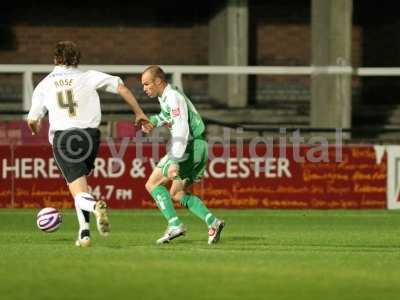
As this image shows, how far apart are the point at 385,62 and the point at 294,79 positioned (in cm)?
232

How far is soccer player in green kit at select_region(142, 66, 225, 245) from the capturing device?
1268 centimetres

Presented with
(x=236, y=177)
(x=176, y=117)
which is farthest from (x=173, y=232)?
(x=236, y=177)

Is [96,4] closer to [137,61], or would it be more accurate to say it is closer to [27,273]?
[137,61]

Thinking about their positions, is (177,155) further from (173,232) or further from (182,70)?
(182,70)

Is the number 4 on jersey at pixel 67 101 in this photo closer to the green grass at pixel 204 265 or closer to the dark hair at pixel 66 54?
the dark hair at pixel 66 54

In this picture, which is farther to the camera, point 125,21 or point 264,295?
point 125,21

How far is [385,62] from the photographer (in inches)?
1192

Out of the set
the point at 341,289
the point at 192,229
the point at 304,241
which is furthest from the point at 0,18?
the point at 341,289

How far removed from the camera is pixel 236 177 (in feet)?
70.0

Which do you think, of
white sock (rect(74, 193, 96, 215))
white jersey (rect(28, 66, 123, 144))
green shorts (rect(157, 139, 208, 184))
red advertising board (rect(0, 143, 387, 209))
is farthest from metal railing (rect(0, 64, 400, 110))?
white sock (rect(74, 193, 96, 215))

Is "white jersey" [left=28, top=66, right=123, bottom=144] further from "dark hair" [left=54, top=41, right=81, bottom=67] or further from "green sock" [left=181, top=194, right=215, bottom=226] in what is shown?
"green sock" [left=181, top=194, right=215, bottom=226]

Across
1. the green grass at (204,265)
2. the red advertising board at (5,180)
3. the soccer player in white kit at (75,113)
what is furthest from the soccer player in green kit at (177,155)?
the red advertising board at (5,180)

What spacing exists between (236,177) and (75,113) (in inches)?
370

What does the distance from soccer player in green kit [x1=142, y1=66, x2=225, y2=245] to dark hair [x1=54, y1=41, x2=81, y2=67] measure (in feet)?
2.92
